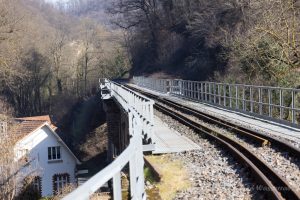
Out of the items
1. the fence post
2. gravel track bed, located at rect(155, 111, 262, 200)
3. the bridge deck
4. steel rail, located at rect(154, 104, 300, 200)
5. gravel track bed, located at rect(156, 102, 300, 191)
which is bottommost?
the bridge deck

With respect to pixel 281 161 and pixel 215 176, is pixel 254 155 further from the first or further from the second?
pixel 215 176

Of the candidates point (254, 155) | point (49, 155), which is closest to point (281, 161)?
point (254, 155)

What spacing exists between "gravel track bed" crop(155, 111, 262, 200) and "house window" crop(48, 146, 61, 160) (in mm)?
31724

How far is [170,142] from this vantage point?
46.8 feet

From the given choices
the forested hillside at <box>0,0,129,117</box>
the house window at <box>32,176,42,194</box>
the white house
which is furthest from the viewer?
the forested hillside at <box>0,0,129,117</box>

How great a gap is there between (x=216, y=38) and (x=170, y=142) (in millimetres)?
31078

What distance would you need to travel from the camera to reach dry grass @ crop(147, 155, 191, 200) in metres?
8.83

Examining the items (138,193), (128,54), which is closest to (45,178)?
(138,193)

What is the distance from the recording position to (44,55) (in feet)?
275

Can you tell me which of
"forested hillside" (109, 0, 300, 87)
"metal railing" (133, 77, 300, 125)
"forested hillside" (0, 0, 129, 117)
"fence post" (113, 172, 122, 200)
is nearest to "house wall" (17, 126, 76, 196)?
"metal railing" (133, 77, 300, 125)

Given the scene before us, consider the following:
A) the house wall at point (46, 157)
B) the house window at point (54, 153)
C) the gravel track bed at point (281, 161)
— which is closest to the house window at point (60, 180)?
the house wall at point (46, 157)

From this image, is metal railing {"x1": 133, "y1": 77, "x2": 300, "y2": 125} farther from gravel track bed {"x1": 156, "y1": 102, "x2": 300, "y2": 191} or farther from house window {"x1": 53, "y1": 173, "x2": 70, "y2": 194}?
house window {"x1": 53, "y1": 173, "x2": 70, "y2": 194}

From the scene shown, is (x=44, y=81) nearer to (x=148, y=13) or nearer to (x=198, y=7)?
(x=148, y=13)

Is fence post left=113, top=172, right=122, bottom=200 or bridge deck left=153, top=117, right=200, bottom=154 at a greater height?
fence post left=113, top=172, right=122, bottom=200
